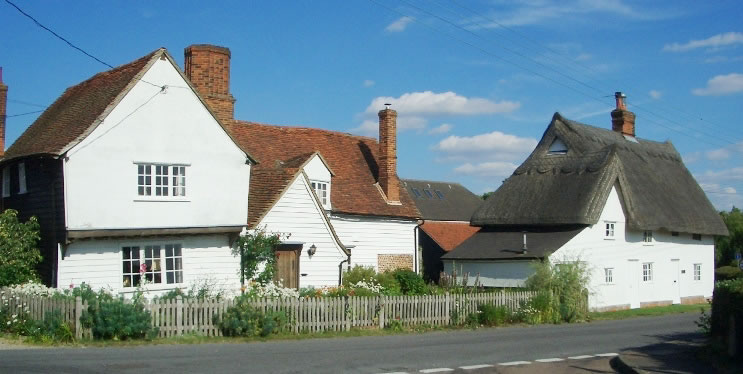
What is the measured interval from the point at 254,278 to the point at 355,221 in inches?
319

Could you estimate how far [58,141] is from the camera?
2277cm

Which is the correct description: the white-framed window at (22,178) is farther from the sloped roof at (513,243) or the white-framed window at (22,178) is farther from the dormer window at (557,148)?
the dormer window at (557,148)

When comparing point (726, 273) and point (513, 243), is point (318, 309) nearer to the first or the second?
point (513, 243)

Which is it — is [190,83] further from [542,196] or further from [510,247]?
[542,196]

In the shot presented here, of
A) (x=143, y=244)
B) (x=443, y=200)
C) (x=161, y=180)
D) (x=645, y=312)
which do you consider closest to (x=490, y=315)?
(x=143, y=244)

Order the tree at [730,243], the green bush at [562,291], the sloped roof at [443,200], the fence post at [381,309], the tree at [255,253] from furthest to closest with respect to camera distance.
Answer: the tree at [730,243] → the sloped roof at [443,200] → the green bush at [562,291] → the tree at [255,253] → the fence post at [381,309]

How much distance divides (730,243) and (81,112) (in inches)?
2009

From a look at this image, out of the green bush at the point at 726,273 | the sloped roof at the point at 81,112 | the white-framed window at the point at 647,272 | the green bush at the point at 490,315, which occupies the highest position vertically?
the sloped roof at the point at 81,112

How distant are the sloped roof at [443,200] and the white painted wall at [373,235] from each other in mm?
18603

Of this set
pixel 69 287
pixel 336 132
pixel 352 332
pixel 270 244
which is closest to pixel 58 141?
pixel 69 287

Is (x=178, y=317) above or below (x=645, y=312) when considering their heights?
above

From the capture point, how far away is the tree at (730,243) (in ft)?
191

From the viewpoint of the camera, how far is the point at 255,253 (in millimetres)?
25797

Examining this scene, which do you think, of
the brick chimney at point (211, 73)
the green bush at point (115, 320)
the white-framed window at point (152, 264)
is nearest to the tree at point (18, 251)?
the white-framed window at point (152, 264)
